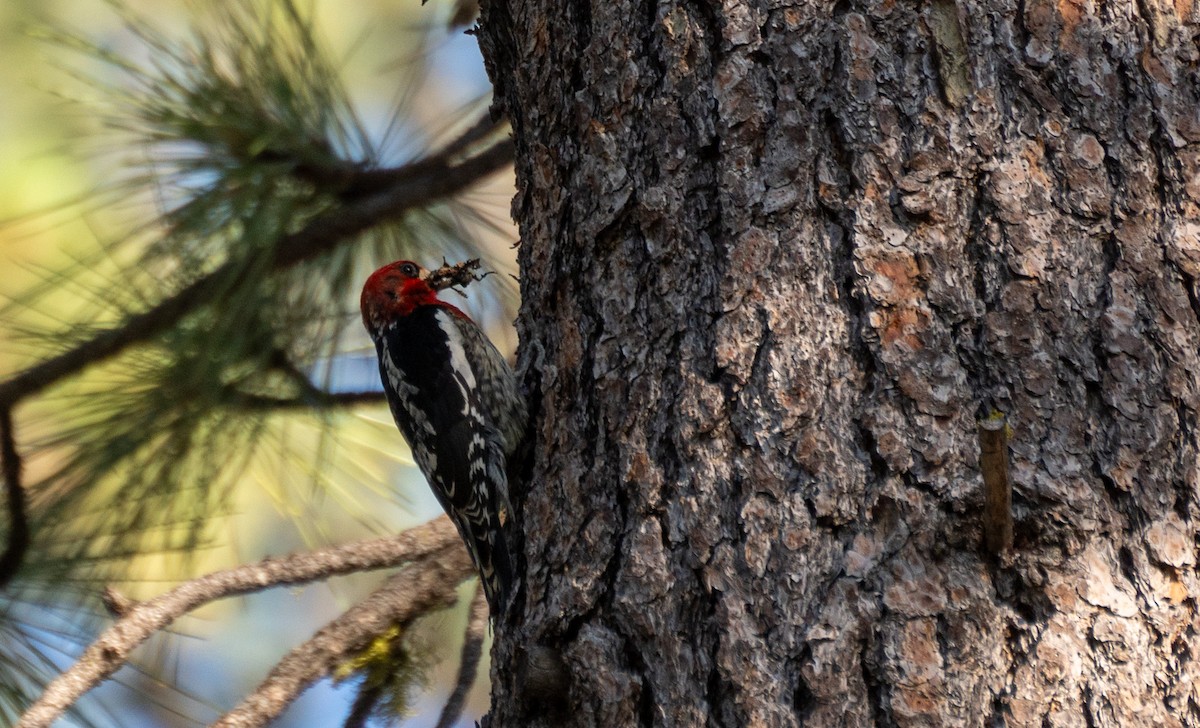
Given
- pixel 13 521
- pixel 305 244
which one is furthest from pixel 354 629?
pixel 305 244

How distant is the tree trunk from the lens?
1.36 m

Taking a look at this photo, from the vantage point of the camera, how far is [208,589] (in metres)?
2.22

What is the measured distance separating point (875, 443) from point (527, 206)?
886 millimetres

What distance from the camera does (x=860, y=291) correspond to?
5.02ft

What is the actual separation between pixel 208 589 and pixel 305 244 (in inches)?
35.8

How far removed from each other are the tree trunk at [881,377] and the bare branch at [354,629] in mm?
589

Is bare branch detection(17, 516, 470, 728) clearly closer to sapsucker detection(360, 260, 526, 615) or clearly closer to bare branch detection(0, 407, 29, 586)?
sapsucker detection(360, 260, 526, 615)

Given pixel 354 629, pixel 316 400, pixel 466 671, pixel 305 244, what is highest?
pixel 305 244

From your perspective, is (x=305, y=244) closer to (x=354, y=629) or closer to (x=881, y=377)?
(x=354, y=629)

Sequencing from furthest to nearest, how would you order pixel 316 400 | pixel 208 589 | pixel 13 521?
1. pixel 316 400
2. pixel 13 521
3. pixel 208 589

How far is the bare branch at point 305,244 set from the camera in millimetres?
2523

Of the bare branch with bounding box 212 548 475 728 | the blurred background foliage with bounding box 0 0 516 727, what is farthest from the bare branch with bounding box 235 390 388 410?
the bare branch with bounding box 212 548 475 728

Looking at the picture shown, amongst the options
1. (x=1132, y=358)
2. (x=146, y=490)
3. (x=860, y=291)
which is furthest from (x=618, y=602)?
(x=146, y=490)

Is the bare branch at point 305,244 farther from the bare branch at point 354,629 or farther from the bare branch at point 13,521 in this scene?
the bare branch at point 354,629
